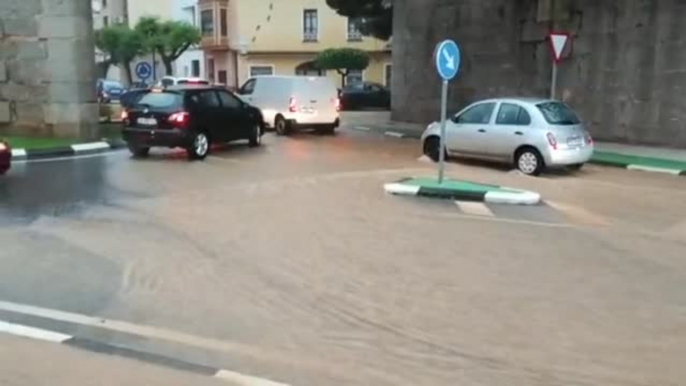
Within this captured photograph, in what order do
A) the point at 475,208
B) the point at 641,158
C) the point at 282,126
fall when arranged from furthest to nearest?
the point at 282,126
the point at 641,158
the point at 475,208

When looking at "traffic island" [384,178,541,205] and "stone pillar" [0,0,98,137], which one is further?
"stone pillar" [0,0,98,137]

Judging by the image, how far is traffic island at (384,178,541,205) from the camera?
1218 centimetres

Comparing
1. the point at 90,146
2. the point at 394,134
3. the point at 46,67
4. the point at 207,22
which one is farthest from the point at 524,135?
the point at 207,22

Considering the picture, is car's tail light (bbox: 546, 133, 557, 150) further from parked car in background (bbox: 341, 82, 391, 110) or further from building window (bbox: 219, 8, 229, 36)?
building window (bbox: 219, 8, 229, 36)

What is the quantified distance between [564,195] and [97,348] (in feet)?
31.1

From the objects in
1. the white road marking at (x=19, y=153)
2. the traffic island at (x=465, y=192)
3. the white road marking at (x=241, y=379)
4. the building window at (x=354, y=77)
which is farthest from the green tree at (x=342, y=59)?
the white road marking at (x=241, y=379)

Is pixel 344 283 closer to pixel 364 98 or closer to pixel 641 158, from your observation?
pixel 641 158

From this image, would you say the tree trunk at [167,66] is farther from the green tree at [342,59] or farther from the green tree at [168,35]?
the green tree at [342,59]

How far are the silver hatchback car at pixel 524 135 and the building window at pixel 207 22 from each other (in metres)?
47.1

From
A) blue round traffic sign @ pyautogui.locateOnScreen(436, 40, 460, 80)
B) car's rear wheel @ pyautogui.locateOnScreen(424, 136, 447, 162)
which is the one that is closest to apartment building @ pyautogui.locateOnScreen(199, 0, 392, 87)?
car's rear wheel @ pyautogui.locateOnScreen(424, 136, 447, 162)

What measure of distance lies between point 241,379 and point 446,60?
957cm

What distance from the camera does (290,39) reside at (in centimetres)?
5884

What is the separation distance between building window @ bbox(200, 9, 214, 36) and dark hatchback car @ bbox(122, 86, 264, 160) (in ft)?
145

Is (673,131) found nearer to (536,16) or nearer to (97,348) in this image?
(536,16)
